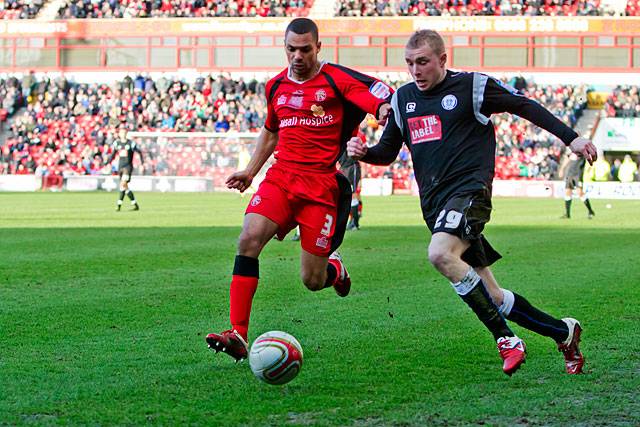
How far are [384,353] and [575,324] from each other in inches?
53.4

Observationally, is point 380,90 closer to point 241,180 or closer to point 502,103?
point 502,103

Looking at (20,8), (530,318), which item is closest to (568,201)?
(530,318)

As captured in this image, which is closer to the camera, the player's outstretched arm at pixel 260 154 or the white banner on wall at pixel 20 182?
the player's outstretched arm at pixel 260 154

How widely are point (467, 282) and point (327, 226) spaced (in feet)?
4.95

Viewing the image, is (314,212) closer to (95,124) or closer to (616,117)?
(616,117)

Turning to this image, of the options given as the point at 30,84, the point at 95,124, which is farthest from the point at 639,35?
the point at 30,84

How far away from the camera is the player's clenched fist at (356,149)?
7323 mm

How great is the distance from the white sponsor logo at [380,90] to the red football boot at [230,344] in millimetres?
1985

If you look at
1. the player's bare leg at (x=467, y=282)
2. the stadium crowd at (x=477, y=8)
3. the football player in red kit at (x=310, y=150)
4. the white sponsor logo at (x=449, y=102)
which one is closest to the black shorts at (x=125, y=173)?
the football player in red kit at (x=310, y=150)

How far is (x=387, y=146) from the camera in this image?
7633mm

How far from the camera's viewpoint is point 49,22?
57938 millimetres

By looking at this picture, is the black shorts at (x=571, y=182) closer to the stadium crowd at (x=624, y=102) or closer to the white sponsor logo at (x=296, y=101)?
the stadium crowd at (x=624, y=102)

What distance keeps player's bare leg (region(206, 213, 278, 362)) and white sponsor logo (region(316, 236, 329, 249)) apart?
0.39 meters

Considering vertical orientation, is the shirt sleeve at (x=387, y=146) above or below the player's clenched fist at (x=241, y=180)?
above
